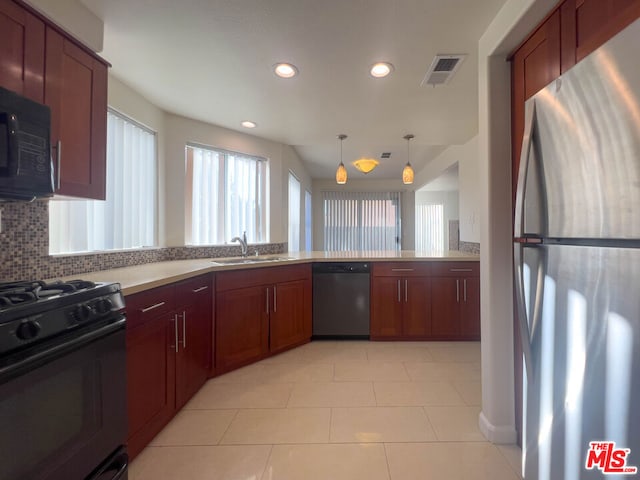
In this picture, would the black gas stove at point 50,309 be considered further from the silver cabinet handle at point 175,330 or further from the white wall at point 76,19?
the white wall at point 76,19

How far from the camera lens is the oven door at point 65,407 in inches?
31.8

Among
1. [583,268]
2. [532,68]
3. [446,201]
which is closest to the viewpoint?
[583,268]

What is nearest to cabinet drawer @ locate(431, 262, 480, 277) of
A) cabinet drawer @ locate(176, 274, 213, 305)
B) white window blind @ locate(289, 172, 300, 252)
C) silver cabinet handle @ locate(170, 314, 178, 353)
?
cabinet drawer @ locate(176, 274, 213, 305)

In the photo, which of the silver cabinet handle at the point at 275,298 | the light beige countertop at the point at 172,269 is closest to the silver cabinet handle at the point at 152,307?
the light beige countertop at the point at 172,269

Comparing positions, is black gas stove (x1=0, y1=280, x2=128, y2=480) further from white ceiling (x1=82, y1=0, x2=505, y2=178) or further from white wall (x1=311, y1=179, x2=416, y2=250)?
white wall (x1=311, y1=179, x2=416, y2=250)

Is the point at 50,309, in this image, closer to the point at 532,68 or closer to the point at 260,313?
the point at 260,313

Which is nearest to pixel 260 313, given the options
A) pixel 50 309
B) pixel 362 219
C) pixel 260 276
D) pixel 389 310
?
pixel 260 276

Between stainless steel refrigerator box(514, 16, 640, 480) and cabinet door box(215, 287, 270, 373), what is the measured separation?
1989 millimetres

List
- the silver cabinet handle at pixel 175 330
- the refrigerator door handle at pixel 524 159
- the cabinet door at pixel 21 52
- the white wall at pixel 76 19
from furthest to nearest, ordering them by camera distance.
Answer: the silver cabinet handle at pixel 175 330
the white wall at pixel 76 19
the cabinet door at pixel 21 52
the refrigerator door handle at pixel 524 159

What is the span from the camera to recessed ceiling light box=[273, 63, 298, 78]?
2.05m

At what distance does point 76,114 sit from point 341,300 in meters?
2.59

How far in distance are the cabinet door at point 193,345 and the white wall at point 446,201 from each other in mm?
6727

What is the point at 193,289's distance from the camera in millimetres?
2061

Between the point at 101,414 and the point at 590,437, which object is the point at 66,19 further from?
the point at 590,437
